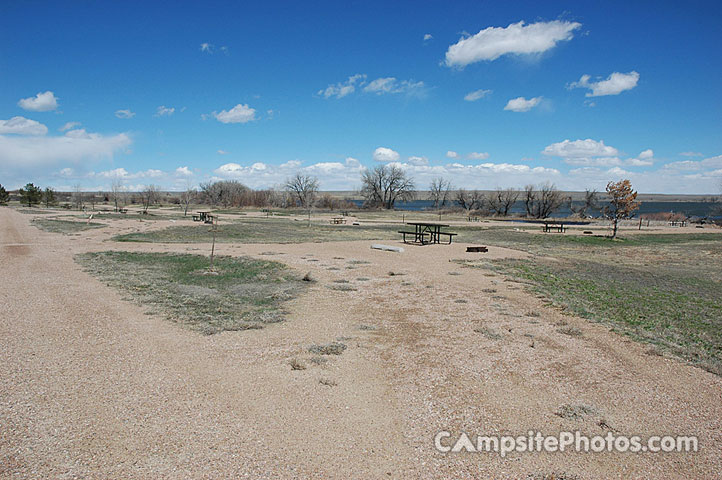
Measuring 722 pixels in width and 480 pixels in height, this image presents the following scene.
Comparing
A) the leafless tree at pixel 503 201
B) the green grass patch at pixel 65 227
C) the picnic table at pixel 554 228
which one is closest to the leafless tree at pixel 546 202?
the leafless tree at pixel 503 201

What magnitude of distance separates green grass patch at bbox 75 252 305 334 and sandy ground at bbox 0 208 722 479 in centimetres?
59

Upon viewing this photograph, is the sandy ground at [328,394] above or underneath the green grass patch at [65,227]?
underneath

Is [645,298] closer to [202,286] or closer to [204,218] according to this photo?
[202,286]

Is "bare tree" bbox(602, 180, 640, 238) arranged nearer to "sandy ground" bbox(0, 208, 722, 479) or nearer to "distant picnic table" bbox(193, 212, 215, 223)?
"sandy ground" bbox(0, 208, 722, 479)

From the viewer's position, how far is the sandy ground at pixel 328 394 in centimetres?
381

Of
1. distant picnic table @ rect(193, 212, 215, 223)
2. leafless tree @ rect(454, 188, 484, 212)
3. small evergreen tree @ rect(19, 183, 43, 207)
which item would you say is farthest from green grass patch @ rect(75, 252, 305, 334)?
leafless tree @ rect(454, 188, 484, 212)

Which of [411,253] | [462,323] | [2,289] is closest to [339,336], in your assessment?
[462,323]

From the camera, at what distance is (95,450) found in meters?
3.87

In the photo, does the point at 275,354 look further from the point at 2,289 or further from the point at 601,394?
the point at 2,289

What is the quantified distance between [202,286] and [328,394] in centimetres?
772

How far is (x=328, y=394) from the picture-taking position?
5.15 metres

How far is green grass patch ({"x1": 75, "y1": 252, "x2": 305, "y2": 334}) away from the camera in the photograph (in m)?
8.52

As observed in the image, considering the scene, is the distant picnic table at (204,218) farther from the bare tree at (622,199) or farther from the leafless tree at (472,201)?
the leafless tree at (472,201)

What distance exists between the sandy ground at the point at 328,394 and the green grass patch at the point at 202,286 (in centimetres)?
59
